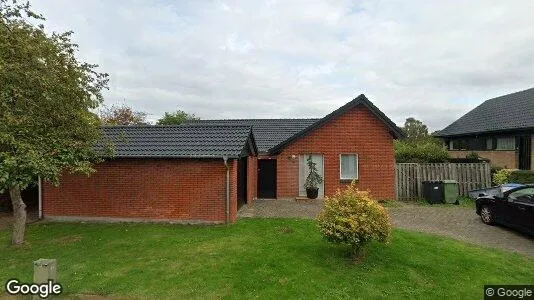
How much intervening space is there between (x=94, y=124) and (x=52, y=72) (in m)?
2.08

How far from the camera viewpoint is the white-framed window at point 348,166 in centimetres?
1758

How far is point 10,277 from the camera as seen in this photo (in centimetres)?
716

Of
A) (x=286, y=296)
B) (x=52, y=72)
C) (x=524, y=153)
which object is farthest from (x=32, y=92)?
(x=524, y=153)

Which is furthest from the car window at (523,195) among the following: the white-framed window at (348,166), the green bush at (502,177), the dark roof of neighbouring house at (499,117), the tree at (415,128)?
the tree at (415,128)

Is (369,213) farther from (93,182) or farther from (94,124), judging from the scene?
(93,182)

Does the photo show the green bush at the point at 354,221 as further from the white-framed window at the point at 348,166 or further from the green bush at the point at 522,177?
the green bush at the point at 522,177

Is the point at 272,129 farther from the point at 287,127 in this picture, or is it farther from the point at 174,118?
the point at 174,118

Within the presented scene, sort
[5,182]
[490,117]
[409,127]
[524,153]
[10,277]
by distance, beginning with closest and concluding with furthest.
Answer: [10,277] < [5,182] < [524,153] < [490,117] < [409,127]

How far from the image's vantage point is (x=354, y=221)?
7.32m

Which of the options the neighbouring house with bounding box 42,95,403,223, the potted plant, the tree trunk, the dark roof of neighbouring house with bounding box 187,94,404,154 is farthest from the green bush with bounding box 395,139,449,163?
the tree trunk

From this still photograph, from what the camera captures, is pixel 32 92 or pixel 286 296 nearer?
pixel 286 296

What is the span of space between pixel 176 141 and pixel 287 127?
1051 centimetres

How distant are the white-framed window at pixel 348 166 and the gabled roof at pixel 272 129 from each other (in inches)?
161

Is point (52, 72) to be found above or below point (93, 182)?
above
